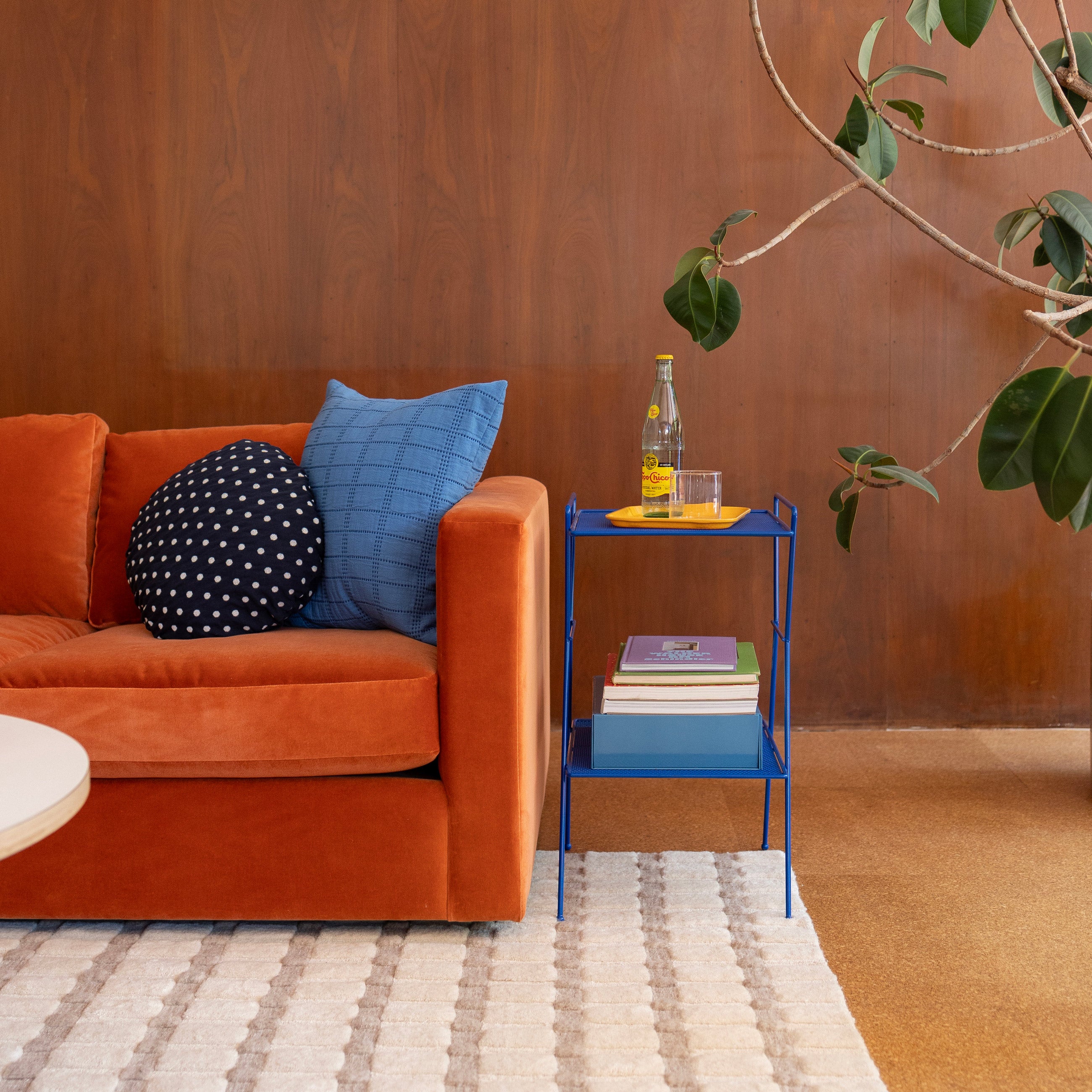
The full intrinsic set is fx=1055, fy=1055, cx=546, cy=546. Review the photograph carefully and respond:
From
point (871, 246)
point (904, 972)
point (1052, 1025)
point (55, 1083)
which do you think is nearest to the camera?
point (55, 1083)

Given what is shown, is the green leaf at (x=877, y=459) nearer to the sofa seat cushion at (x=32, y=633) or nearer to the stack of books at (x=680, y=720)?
the stack of books at (x=680, y=720)

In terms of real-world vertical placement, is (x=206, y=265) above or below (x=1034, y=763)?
above

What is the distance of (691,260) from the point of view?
2219 millimetres

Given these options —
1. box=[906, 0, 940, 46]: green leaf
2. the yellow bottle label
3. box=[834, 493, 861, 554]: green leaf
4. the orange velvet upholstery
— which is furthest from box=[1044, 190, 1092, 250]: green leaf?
the orange velvet upholstery

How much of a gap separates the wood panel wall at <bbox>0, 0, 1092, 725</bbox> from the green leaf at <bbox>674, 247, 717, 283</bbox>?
630mm

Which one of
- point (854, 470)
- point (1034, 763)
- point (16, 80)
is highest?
point (16, 80)

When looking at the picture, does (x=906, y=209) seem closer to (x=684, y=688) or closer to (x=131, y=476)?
(x=684, y=688)

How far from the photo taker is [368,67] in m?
2.82

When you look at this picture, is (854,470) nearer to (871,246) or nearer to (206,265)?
(871,246)

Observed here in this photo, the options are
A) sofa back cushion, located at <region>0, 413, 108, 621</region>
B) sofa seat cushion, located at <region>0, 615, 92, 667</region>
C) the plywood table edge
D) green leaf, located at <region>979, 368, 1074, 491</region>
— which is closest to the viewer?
the plywood table edge

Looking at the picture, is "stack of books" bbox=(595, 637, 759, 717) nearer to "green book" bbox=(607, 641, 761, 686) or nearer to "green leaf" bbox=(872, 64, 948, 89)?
"green book" bbox=(607, 641, 761, 686)

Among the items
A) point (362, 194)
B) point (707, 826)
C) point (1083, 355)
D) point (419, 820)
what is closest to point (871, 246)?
point (1083, 355)

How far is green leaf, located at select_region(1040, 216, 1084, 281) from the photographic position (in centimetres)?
245

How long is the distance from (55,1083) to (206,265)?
7.03 feet
